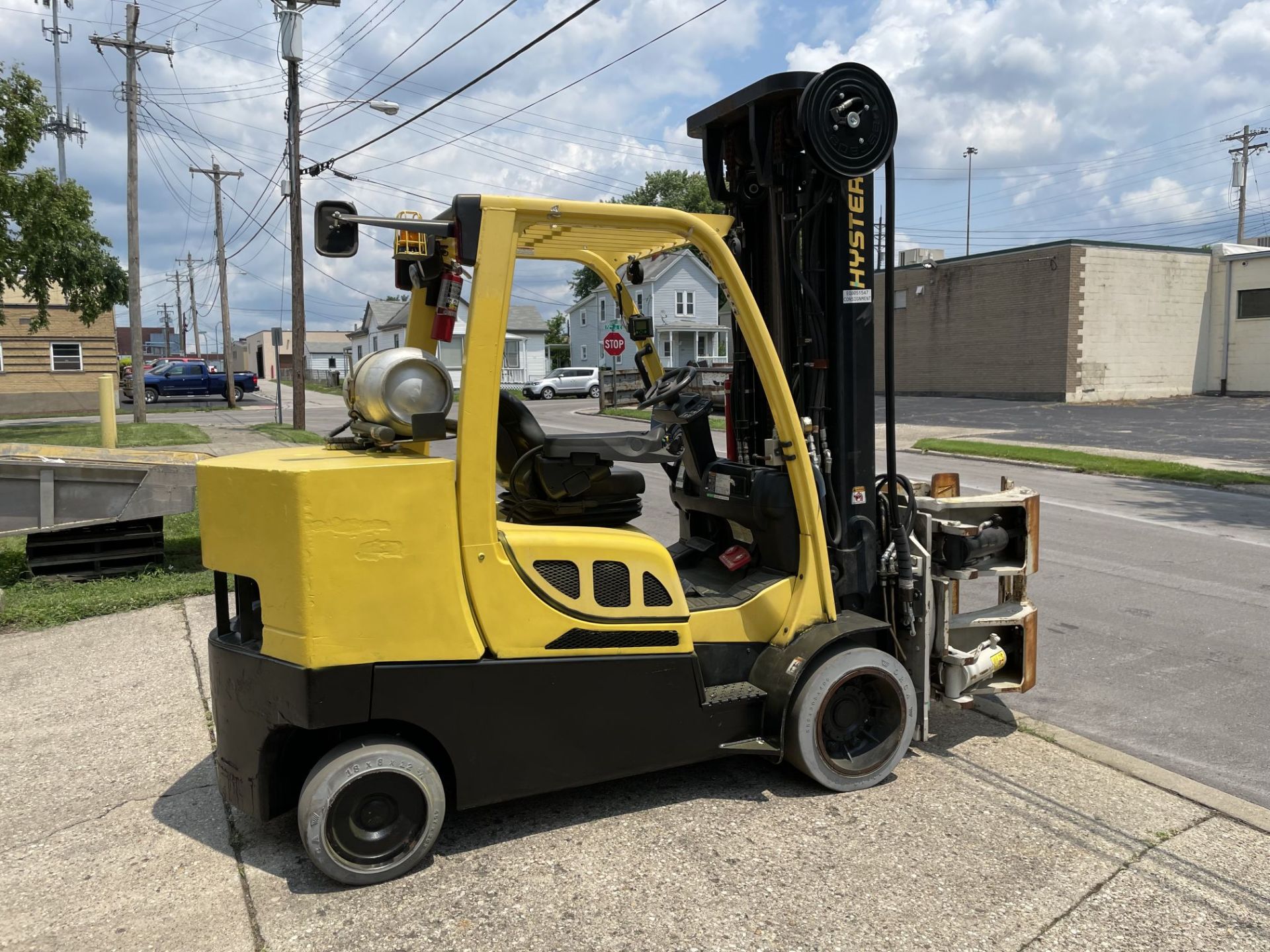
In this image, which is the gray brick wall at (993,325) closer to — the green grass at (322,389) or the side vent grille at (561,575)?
the side vent grille at (561,575)

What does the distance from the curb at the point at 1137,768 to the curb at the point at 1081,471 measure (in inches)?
399

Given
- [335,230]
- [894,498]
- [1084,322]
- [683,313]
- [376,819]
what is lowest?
[376,819]

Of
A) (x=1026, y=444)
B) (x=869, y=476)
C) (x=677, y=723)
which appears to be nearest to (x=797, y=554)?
(x=869, y=476)

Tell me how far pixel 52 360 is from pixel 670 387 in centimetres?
3823

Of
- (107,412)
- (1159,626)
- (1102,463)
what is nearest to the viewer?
(1159,626)

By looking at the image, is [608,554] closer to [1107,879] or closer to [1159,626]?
[1107,879]

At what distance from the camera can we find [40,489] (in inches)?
284

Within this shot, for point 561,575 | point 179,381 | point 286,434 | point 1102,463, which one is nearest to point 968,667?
point 561,575

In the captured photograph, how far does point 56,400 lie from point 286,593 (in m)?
37.8

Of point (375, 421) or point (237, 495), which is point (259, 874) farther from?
point (375, 421)

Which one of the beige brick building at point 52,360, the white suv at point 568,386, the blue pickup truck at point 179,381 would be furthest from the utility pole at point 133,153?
the white suv at point 568,386

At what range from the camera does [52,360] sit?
35281mm

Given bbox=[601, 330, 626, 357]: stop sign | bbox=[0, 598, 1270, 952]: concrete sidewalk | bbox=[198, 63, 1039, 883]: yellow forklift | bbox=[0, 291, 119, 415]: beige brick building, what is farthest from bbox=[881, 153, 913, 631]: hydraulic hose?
bbox=[0, 291, 119, 415]: beige brick building

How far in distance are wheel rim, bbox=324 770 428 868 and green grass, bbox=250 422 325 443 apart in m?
17.4
